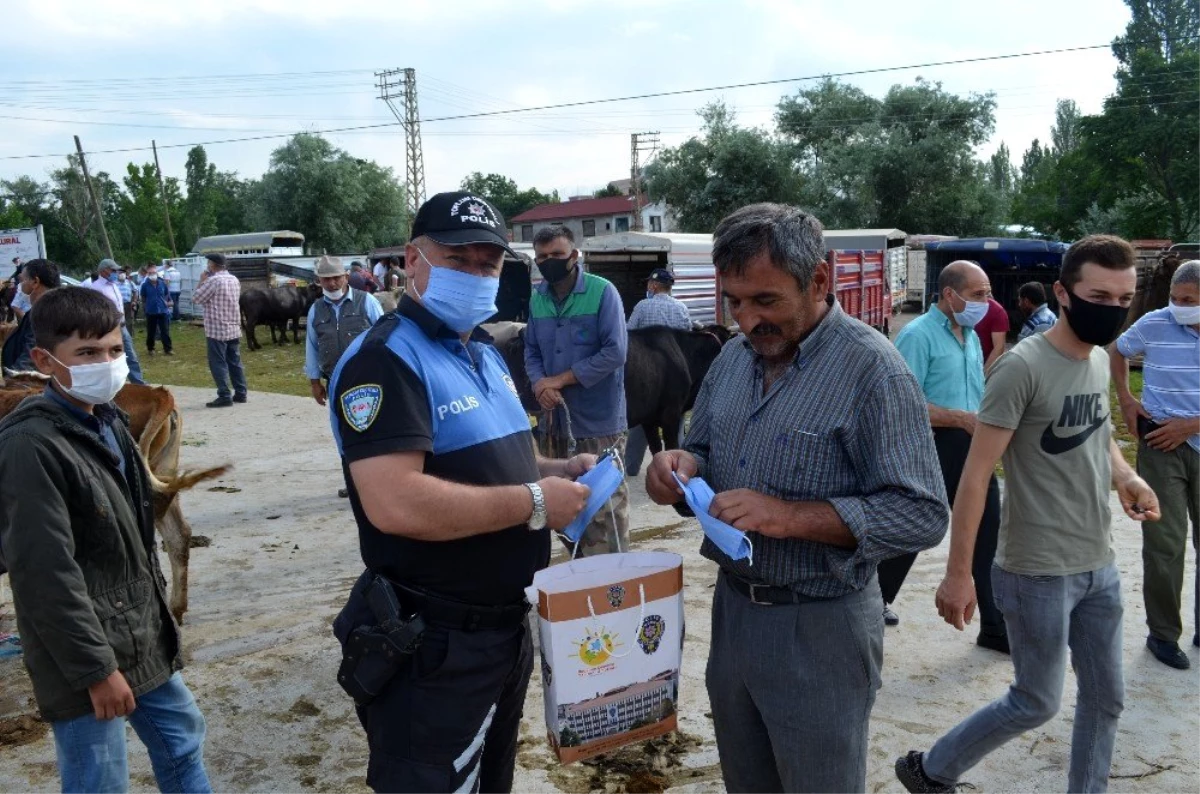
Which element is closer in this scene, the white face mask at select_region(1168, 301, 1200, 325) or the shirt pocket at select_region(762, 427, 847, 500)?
the shirt pocket at select_region(762, 427, 847, 500)

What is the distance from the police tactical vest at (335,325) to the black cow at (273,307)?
15823 mm

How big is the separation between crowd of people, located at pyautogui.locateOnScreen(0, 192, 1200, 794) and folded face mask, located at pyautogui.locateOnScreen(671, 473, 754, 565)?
32mm

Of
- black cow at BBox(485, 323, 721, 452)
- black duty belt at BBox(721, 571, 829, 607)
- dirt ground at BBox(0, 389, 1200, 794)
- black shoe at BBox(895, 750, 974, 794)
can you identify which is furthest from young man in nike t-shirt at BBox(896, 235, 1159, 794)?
black cow at BBox(485, 323, 721, 452)

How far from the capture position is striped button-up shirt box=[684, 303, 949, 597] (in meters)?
2.07

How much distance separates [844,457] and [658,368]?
5.62 meters

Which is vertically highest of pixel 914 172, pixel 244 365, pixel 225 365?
pixel 914 172

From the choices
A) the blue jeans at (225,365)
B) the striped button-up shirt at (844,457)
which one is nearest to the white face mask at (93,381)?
the striped button-up shirt at (844,457)

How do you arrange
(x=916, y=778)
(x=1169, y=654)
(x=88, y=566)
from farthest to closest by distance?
1. (x=1169, y=654)
2. (x=916, y=778)
3. (x=88, y=566)

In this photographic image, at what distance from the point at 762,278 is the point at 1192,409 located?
144 inches

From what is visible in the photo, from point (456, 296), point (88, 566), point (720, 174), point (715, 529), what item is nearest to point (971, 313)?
point (715, 529)

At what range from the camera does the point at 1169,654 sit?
14.9 ft

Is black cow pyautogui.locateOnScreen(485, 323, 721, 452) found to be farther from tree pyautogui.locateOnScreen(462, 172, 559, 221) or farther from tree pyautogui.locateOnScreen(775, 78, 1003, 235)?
tree pyautogui.locateOnScreen(462, 172, 559, 221)

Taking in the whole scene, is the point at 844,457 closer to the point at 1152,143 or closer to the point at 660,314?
the point at 660,314

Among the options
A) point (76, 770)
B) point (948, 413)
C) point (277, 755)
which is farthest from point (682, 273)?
point (76, 770)
